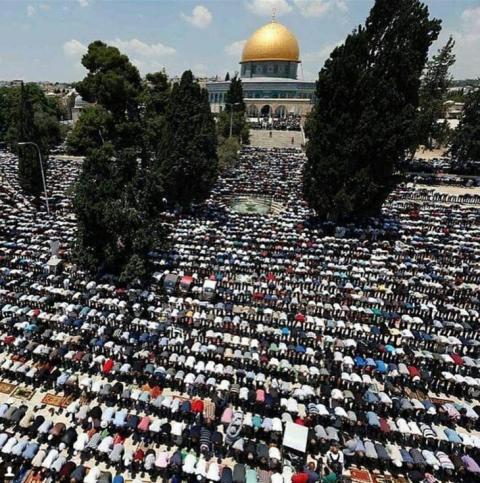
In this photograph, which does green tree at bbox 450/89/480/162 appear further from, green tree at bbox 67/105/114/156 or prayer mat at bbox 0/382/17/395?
prayer mat at bbox 0/382/17/395

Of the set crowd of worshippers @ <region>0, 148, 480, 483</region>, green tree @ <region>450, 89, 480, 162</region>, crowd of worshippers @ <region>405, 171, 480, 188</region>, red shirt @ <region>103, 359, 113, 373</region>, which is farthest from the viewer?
crowd of worshippers @ <region>405, 171, 480, 188</region>

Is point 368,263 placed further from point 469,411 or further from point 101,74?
point 101,74

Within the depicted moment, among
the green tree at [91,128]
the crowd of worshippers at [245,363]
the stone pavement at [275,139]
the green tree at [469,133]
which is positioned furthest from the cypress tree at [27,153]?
the green tree at [469,133]

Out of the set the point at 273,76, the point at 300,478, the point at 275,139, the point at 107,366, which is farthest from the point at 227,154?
the point at 273,76

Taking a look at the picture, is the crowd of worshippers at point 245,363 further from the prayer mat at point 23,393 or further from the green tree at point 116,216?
the green tree at point 116,216

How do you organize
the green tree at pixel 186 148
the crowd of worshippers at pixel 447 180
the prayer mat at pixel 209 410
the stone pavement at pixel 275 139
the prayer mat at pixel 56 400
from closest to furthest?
the prayer mat at pixel 209 410, the prayer mat at pixel 56 400, the green tree at pixel 186 148, the crowd of worshippers at pixel 447 180, the stone pavement at pixel 275 139

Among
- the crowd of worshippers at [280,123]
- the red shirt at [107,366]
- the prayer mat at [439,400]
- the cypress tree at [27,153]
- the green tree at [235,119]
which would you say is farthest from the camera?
the crowd of worshippers at [280,123]

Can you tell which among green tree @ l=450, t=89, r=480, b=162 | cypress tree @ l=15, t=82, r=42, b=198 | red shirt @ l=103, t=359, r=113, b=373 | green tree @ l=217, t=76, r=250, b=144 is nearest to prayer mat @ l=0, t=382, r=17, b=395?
red shirt @ l=103, t=359, r=113, b=373
